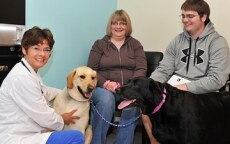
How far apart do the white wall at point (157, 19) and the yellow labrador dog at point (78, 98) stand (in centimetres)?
149

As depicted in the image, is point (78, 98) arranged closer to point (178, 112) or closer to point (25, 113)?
point (25, 113)

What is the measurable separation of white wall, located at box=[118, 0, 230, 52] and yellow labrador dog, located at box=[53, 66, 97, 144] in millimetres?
1486

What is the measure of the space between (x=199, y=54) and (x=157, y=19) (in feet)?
3.92

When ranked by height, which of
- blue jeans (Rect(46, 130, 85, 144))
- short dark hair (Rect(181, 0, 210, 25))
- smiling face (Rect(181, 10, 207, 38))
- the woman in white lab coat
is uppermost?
short dark hair (Rect(181, 0, 210, 25))

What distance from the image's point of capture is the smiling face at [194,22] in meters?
2.33

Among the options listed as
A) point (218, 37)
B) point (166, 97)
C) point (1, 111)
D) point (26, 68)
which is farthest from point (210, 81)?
point (1, 111)

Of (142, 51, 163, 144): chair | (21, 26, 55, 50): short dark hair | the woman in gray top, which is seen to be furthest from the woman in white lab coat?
(142, 51, 163, 144): chair

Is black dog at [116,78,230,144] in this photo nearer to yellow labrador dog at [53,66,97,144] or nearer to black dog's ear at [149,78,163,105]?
black dog's ear at [149,78,163,105]

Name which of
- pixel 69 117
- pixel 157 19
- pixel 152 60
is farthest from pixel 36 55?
pixel 157 19

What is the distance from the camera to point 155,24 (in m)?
3.46

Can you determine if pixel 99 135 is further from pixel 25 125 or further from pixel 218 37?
pixel 218 37

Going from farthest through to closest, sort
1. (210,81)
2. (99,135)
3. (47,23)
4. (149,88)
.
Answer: (47,23), (99,135), (210,81), (149,88)

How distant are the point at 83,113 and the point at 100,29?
155 cm

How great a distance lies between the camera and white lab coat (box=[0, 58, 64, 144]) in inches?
61.2
